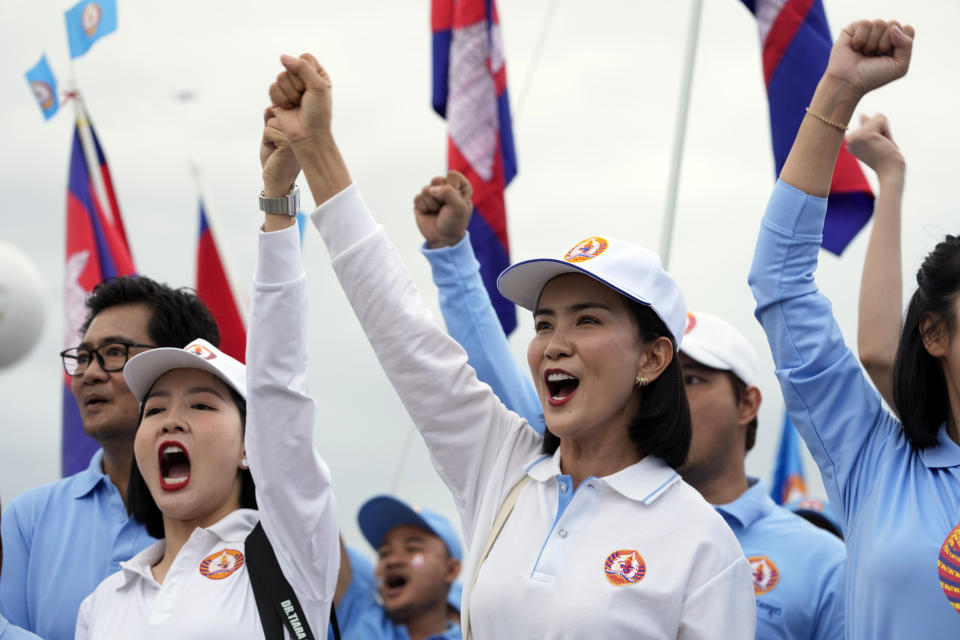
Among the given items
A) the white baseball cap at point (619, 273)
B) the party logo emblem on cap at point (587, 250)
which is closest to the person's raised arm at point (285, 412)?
the white baseball cap at point (619, 273)

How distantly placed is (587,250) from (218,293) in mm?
6341

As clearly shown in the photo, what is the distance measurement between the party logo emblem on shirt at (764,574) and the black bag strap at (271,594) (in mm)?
1493

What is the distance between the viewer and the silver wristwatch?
119 inches

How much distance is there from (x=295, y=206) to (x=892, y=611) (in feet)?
5.55

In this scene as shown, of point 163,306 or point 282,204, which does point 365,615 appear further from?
point 282,204

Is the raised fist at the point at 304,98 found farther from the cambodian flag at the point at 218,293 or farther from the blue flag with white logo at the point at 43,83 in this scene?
the blue flag with white logo at the point at 43,83

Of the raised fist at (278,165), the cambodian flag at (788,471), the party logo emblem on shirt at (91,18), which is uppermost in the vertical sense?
the party logo emblem on shirt at (91,18)

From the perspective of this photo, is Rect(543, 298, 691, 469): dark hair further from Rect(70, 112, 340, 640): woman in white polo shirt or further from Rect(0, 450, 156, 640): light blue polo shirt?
Rect(0, 450, 156, 640): light blue polo shirt

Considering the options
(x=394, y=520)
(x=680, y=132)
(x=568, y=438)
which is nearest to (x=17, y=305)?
(x=394, y=520)

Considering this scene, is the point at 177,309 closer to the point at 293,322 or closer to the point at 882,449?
the point at 293,322

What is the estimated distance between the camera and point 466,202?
368 centimetres

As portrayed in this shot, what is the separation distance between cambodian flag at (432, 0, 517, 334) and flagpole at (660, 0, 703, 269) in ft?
2.72

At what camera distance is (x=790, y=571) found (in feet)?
12.7

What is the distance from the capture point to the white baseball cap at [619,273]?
2.98 meters
